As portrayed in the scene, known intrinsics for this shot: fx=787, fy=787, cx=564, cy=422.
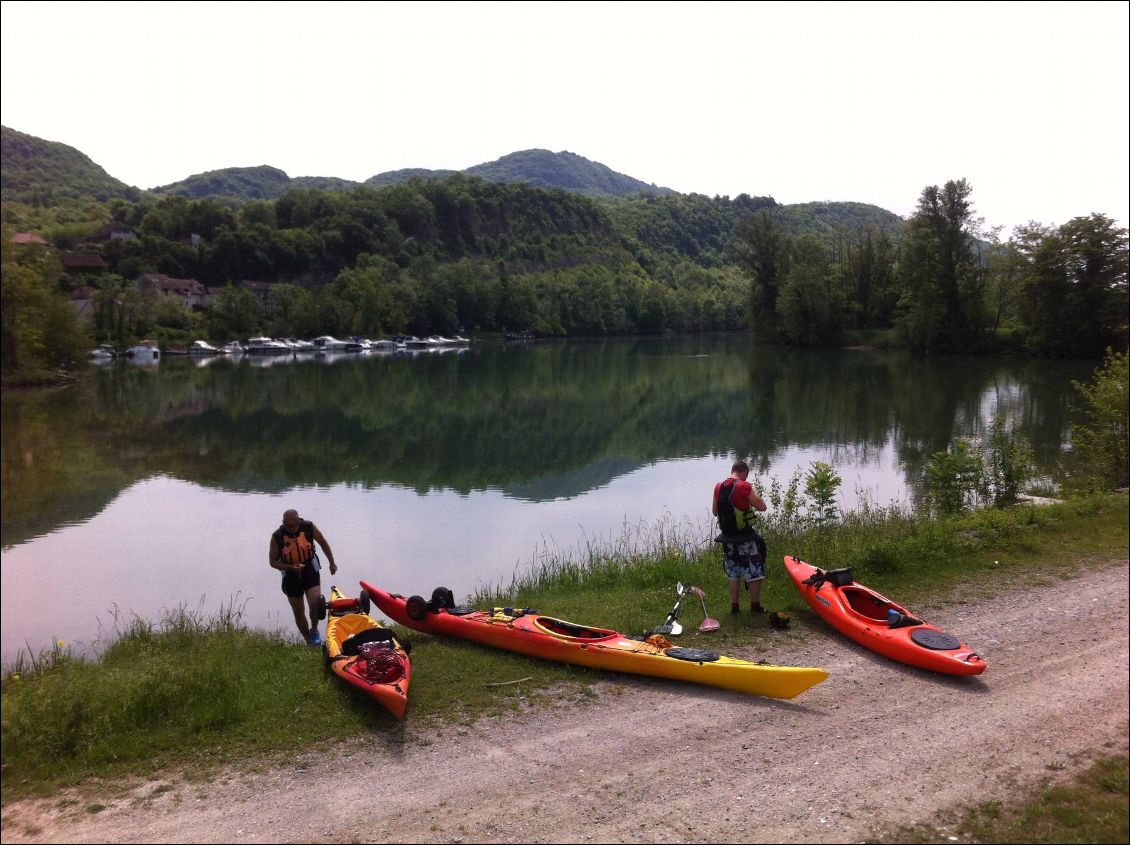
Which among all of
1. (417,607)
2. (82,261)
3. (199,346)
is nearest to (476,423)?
(199,346)

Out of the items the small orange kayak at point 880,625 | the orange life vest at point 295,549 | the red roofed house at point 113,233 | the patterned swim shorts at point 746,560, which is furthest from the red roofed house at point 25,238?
the small orange kayak at point 880,625

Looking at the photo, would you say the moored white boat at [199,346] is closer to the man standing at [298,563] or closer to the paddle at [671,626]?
the man standing at [298,563]

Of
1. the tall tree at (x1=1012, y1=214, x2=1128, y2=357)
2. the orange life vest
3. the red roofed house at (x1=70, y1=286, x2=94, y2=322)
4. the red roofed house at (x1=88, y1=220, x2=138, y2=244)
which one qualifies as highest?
the tall tree at (x1=1012, y1=214, x2=1128, y2=357)

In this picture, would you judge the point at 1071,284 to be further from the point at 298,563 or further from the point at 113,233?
the point at 113,233

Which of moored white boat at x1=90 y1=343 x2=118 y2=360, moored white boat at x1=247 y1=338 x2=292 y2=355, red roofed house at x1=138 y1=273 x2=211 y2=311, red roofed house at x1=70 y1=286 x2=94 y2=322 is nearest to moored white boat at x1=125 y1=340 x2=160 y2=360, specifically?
moored white boat at x1=90 y1=343 x2=118 y2=360

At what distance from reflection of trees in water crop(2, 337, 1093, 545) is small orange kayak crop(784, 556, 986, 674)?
30.5 feet

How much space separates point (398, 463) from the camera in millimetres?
30391

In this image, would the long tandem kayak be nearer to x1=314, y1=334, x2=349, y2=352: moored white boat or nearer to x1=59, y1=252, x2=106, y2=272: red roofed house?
x1=59, y1=252, x2=106, y2=272: red roofed house

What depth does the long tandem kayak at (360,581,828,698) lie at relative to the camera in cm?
891

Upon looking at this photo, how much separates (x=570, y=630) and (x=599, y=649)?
731 millimetres

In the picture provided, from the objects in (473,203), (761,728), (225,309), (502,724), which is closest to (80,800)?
(502,724)

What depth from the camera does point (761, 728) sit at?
8.20 metres

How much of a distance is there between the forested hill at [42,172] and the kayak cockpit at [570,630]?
714cm

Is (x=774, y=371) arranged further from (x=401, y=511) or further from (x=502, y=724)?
(x=502, y=724)
